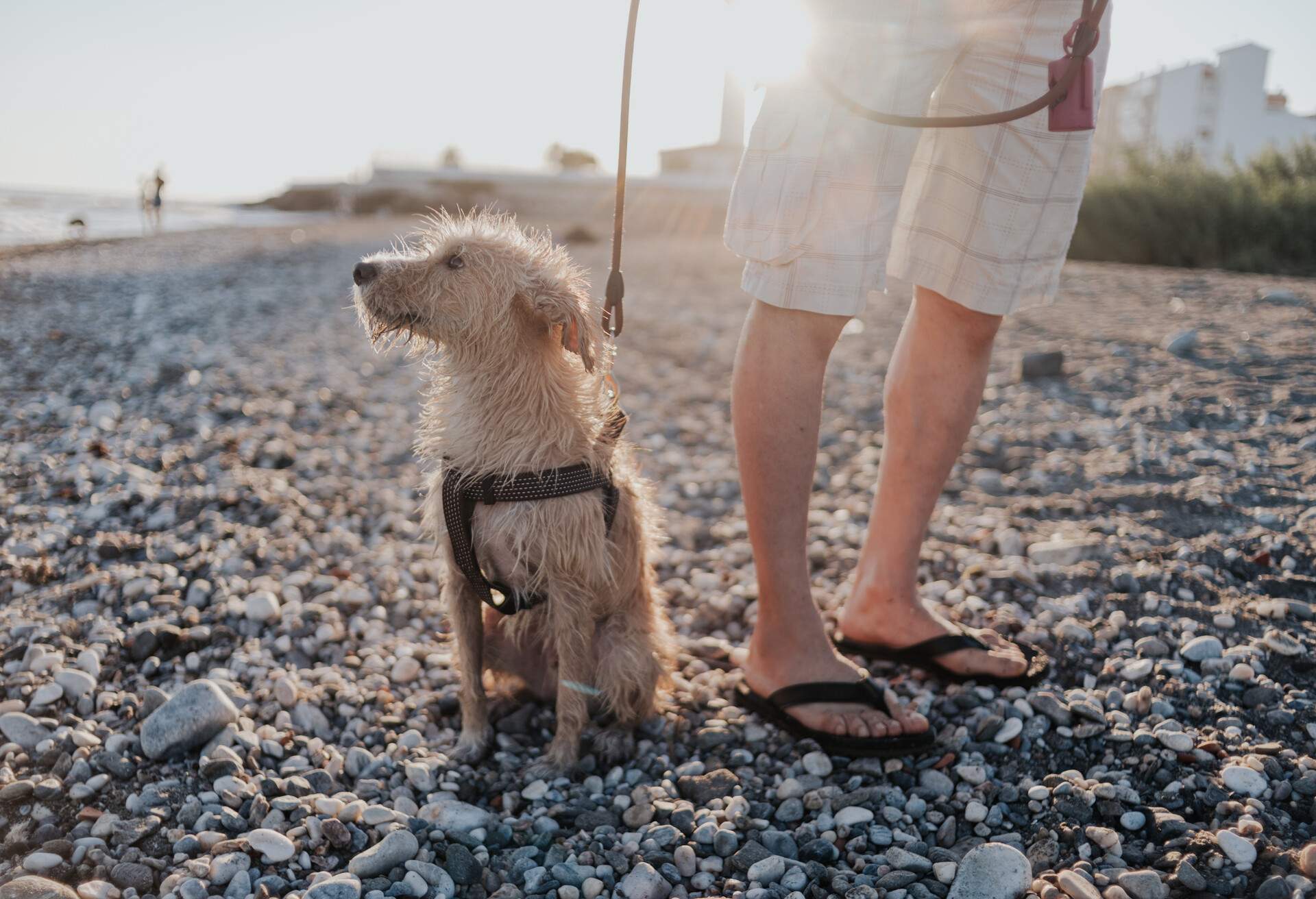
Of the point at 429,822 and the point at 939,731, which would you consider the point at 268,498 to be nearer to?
the point at 429,822

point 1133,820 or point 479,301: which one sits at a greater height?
point 479,301

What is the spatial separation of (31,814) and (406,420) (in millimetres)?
4374

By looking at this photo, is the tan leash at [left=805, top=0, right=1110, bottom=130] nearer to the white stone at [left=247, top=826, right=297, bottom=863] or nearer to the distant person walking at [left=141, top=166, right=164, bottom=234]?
the white stone at [left=247, top=826, right=297, bottom=863]

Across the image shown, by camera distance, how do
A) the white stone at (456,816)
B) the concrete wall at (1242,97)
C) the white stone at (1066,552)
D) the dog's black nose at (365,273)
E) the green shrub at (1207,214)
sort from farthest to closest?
the concrete wall at (1242,97) < the green shrub at (1207,214) < the white stone at (1066,552) < the dog's black nose at (365,273) < the white stone at (456,816)

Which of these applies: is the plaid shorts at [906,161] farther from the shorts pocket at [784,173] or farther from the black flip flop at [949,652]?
the black flip flop at [949,652]

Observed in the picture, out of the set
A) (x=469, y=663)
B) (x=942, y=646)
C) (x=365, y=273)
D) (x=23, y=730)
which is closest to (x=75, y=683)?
(x=23, y=730)

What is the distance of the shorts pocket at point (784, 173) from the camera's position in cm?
234

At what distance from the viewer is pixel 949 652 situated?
3.07 m

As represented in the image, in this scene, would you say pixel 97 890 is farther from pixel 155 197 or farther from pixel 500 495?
pixel 155 197

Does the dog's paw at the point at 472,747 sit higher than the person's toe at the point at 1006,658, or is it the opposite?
the person's toe at the point at 1006,658

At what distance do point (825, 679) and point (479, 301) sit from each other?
166 cm

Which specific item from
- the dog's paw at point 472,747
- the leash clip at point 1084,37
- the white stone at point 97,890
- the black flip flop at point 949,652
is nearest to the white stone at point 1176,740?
the black flip flop at point 949,652

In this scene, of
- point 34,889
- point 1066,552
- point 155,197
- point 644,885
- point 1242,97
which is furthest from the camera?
point 1242,97

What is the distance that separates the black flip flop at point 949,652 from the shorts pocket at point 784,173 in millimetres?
1553
